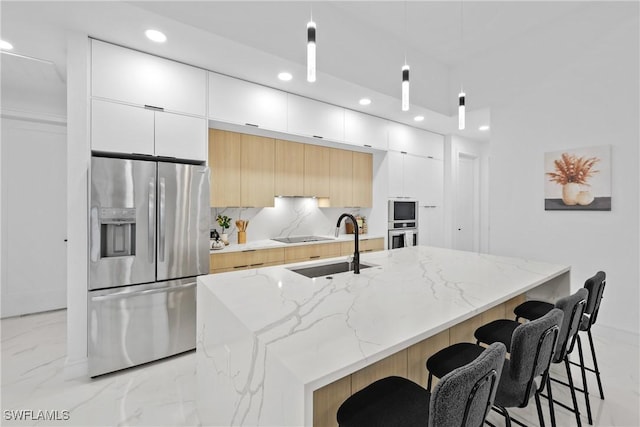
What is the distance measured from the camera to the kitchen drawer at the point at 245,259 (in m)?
3.03

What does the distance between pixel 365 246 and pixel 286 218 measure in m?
1.22

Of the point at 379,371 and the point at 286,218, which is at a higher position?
the point at 286,218

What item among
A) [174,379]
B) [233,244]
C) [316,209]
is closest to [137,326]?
[174,379]

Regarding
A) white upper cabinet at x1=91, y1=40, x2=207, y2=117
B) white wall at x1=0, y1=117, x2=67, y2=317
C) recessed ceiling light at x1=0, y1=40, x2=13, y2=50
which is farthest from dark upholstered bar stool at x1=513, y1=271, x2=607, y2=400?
white wall at x1=0, y1=117, x2=67, y2=317

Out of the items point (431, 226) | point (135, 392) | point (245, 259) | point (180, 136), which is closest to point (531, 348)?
point (135, 392)

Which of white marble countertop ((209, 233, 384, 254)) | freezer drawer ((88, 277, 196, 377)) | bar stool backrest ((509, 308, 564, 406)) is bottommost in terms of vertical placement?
freezer drawer ((88, 277, 196, 377))

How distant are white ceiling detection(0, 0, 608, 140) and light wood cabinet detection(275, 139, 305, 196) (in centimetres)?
70

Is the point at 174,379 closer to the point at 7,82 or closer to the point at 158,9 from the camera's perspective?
the point at 158,9

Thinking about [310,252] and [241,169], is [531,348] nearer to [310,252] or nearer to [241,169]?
[310,252]

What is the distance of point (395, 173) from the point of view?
4.64 metres

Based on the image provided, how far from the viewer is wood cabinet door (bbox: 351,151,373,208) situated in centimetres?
454

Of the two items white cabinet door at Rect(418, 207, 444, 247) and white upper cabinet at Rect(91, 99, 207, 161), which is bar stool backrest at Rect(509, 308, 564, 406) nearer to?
white upper cabinet at Rect(91, 99, 207, 161)

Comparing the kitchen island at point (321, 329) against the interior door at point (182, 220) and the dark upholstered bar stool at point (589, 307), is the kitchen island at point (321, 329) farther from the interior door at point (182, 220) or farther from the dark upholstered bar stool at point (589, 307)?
the interior door at point (182, 220)

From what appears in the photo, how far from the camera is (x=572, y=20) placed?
320 cm
